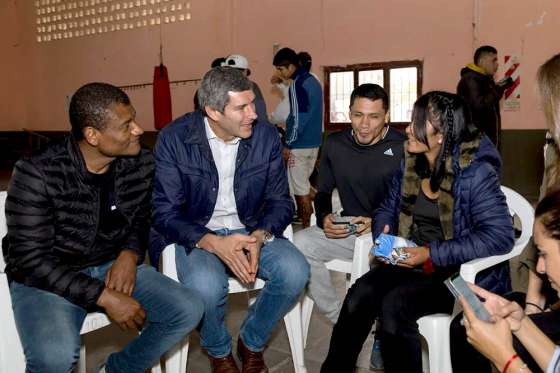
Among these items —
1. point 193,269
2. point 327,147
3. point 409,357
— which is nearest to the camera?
point 409,357

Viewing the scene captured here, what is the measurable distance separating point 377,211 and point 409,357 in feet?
2.47

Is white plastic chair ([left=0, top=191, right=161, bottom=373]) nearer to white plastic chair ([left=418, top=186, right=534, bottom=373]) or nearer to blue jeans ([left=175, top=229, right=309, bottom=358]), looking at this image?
blue jeans ([left=175, top=229, right=309, bottom=358])

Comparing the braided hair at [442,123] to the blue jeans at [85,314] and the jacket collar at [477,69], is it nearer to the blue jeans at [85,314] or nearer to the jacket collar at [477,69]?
the blue jeans at [85,314]

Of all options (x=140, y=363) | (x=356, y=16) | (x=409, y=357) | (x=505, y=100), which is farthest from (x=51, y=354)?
(x=356, y=16)

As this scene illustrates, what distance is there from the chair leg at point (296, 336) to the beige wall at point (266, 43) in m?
5.30

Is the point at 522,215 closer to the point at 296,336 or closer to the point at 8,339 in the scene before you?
the point at 296,336

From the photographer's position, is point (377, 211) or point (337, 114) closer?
point (377, 211)

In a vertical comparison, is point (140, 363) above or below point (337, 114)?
below

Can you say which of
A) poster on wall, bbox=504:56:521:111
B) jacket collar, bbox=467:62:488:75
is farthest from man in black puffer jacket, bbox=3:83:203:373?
poster on wall, bbox=504:56:521:111

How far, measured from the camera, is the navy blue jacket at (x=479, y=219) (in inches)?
80.3

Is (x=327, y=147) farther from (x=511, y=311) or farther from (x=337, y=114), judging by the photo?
(x=337, y=114)

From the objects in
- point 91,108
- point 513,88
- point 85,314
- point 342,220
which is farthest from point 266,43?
point 85,314

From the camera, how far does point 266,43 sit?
8.73 meters

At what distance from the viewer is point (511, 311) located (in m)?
1.46
